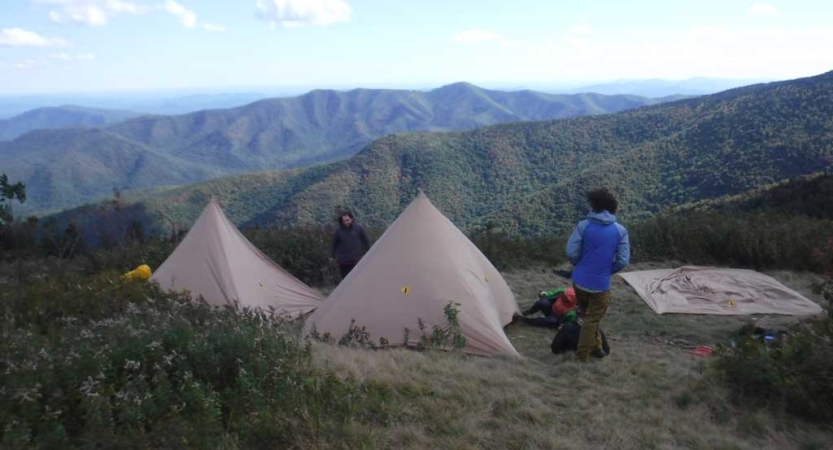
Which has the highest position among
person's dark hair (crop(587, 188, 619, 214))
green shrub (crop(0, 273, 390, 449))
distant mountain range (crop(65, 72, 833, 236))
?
person's dark hair (crop(587, 188, 619, 214))

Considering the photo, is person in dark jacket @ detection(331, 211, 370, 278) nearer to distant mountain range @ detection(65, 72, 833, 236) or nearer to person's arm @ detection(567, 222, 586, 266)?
person's arm @ detection(567, 222, 586, 266)

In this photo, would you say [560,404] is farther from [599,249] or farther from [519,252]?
[519,252]

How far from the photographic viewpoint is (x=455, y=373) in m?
4.05

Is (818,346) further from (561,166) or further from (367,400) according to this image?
(561,166)

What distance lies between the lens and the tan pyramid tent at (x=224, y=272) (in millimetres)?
6637

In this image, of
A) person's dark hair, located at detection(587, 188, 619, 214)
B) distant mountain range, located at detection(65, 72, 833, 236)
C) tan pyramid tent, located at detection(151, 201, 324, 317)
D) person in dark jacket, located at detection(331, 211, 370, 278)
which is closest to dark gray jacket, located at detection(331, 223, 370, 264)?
person in dark jacket, located at detection(331, 211, 370, 278)

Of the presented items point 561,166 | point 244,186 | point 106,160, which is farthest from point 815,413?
point 106,160

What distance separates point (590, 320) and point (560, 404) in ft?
3.75

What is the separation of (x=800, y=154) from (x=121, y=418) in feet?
129

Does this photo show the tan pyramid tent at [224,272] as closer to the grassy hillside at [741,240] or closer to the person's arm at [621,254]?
the person's arm at [621,254]

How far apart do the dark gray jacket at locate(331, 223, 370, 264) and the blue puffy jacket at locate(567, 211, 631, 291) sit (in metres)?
3.31

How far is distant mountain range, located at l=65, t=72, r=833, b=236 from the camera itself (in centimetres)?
3394

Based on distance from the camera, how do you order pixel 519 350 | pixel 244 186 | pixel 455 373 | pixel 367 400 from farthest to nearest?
pixel 244 186 < pixel 519 350 < pixel 455 373 < pixel 367 400

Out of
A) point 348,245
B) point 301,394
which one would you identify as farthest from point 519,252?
point 301,394
